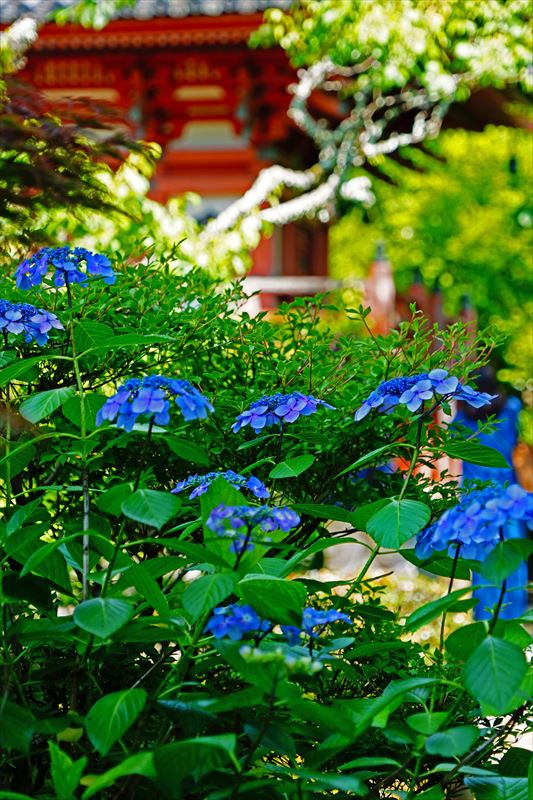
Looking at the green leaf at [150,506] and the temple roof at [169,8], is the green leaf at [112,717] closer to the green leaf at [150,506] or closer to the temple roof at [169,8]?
the green leaf at [150,506]

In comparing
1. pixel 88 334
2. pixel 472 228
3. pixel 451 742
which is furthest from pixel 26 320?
pixel 472 228

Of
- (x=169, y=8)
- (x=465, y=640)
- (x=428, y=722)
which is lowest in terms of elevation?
(x=428, y=722)

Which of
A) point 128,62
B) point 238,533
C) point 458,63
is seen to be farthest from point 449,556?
point 128,62

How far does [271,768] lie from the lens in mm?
1716

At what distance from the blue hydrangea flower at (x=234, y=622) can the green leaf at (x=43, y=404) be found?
435 mm

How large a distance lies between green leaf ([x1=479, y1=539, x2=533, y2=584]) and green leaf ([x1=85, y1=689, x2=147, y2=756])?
50 cm

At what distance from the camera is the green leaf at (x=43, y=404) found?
182cm

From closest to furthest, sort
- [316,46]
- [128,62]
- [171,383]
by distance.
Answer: [171,383] → [316,46] → [128,62]

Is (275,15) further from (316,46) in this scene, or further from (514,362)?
(514,362)

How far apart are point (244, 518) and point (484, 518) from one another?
0.32m

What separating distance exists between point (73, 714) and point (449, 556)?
2.46 ft

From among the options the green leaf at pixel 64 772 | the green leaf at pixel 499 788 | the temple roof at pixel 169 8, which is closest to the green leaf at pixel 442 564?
the green leaf at pixel 499 788

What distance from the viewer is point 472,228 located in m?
10.4

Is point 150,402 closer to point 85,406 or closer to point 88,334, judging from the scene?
point 85,406
